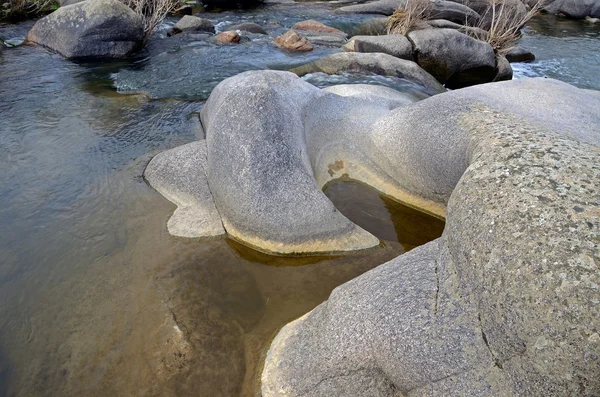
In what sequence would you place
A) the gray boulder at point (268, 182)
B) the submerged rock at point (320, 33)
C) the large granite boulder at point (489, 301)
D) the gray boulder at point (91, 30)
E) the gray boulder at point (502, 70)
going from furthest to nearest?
the submerged rock at point (320, 33), the gray boulder at point (91, 30), the gray boulder at point (502, 70), the gray boulder at point (268, 182), the large granite boulder at point (489, 301)

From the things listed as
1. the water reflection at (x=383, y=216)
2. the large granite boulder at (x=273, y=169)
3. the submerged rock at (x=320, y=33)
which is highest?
the large granite boulder at (x=273, y=169)

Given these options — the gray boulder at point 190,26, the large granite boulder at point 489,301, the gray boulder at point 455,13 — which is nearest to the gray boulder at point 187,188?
the large granite boulder at point 489,301

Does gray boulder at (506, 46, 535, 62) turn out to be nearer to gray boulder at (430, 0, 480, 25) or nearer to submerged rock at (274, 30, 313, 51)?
gray boulder at (430, 0, 480, 25)

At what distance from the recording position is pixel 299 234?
343cm

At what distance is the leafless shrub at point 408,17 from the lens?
31.6ft

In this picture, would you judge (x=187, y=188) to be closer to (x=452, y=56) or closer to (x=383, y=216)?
(x=383, y=216)

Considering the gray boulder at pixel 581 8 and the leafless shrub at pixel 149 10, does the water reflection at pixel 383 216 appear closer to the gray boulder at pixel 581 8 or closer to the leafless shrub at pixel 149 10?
the leafless shrub at pixel 149 10

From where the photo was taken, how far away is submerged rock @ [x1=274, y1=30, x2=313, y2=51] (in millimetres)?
9484

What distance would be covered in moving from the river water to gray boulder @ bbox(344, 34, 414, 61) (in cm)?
405

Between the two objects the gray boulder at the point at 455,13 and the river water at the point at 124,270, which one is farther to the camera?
the gray boulder at the point at 455,13

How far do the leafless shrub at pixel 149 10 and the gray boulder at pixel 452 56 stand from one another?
225 inches

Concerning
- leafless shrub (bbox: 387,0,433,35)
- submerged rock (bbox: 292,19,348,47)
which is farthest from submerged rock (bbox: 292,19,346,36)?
leafless shrub (bbox: 387,0,433,35)

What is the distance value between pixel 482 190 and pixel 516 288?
58cm

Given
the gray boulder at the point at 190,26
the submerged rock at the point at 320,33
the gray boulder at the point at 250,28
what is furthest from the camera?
the gray boulder at the point at 250,28
